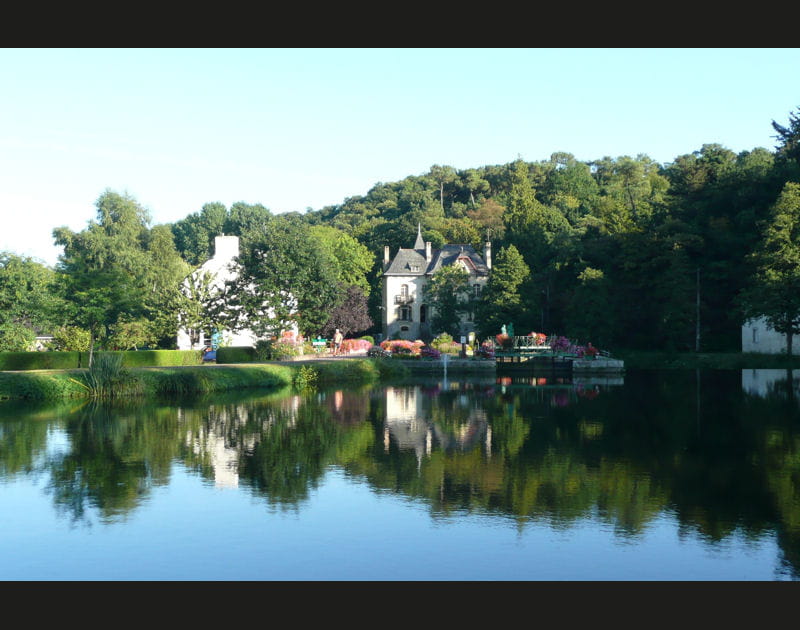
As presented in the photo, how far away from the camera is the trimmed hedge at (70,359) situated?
42875mm

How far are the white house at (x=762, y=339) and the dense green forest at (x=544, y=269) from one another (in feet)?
5.05

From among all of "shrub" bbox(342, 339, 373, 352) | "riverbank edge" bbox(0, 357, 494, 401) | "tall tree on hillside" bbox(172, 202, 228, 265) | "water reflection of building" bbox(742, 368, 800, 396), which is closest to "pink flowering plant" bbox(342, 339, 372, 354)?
"shrub" bbox(342, 339, 373, 352)

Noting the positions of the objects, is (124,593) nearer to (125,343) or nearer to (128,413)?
(128,413)

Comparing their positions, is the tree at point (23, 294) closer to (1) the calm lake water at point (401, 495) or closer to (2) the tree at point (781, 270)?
(1) the calm lake water at point (401, 495)

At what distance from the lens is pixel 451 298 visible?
77.8 metres

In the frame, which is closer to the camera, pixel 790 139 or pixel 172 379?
pixel 172 379

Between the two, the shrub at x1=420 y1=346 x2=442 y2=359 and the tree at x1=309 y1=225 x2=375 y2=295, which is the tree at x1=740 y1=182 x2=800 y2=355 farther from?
the tree at x1=309 y1=225 x2=375 y2=295

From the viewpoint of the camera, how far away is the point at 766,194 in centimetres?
6088

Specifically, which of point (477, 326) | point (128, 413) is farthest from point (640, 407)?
point (477, 326)

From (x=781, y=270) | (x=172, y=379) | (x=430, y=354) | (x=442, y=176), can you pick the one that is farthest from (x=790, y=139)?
(x=442, y=176)

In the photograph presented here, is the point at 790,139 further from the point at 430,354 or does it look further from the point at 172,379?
the point at 172,379

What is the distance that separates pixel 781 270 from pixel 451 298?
1232 inches

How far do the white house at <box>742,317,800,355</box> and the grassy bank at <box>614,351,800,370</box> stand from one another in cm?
229

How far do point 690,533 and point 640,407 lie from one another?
729 inches
